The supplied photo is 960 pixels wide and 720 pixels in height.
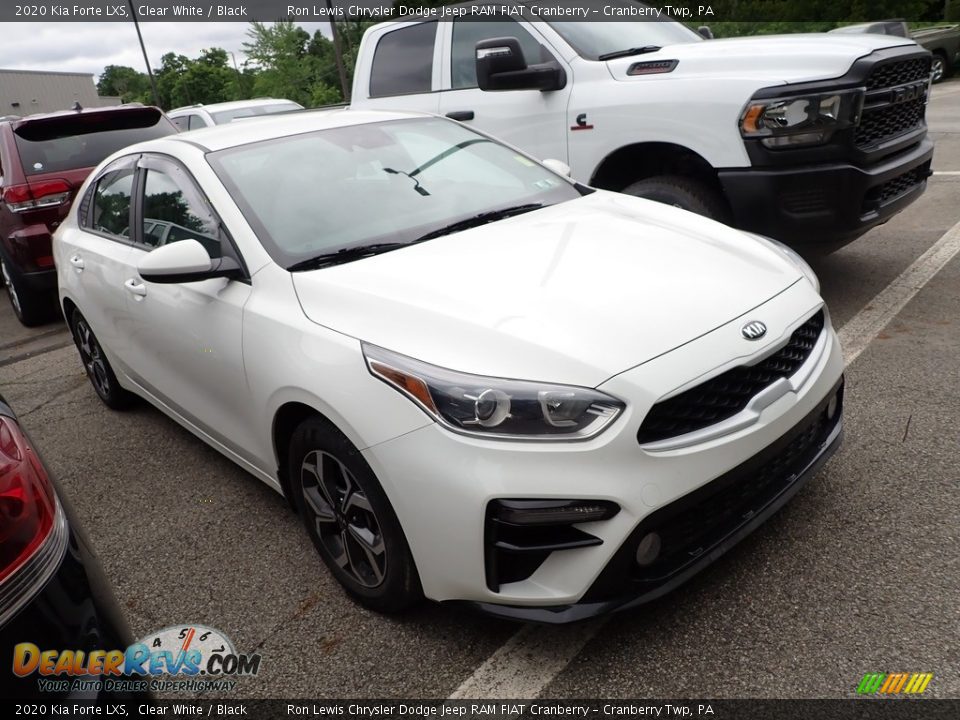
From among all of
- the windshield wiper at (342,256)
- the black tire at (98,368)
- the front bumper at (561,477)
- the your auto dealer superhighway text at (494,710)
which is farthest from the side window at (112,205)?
the your auto dealer superhighway text at (494,710)

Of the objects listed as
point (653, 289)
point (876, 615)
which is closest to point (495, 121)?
point (653, 289)

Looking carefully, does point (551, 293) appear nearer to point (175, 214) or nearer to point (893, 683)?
point (893, 683)

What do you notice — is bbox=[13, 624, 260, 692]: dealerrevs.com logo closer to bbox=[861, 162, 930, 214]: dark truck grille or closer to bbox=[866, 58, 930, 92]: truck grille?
bbox=[861, 162, 930, 214]: dark truck grille

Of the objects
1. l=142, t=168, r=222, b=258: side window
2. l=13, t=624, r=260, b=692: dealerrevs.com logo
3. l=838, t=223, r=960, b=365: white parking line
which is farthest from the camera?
l=838, t=223, r=960, b=365: white parking line

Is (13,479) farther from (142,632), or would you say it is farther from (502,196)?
(502,196)

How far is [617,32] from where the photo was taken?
202 inches

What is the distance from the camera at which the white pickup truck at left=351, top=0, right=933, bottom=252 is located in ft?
12.8

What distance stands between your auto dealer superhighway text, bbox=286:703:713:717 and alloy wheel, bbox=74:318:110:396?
9.63ft

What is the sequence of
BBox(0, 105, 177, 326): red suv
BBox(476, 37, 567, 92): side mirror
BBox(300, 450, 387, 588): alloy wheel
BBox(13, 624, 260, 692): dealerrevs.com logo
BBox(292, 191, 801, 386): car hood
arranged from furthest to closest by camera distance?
1. BBox(0, 105, 177, 326): red suv
2. BBox(476, 37, 567, 92): side mirror
3. BBox(300, 450, 387, 588): alloy wheel
4. BBox(292, 191, 801, 386): car hood
5. BBox(13, 624, 260, 692): dealerrevs.com logo

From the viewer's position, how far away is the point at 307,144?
320cm

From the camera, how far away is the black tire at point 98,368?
4.35 m

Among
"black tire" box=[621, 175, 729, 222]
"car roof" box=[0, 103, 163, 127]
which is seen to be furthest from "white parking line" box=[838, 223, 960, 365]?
"car roof" box=[0, 103, 163, 127]

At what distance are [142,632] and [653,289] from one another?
210 centimetres

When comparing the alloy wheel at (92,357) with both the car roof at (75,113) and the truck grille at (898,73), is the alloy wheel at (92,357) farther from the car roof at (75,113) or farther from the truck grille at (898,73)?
the truck grille at (898,73)
